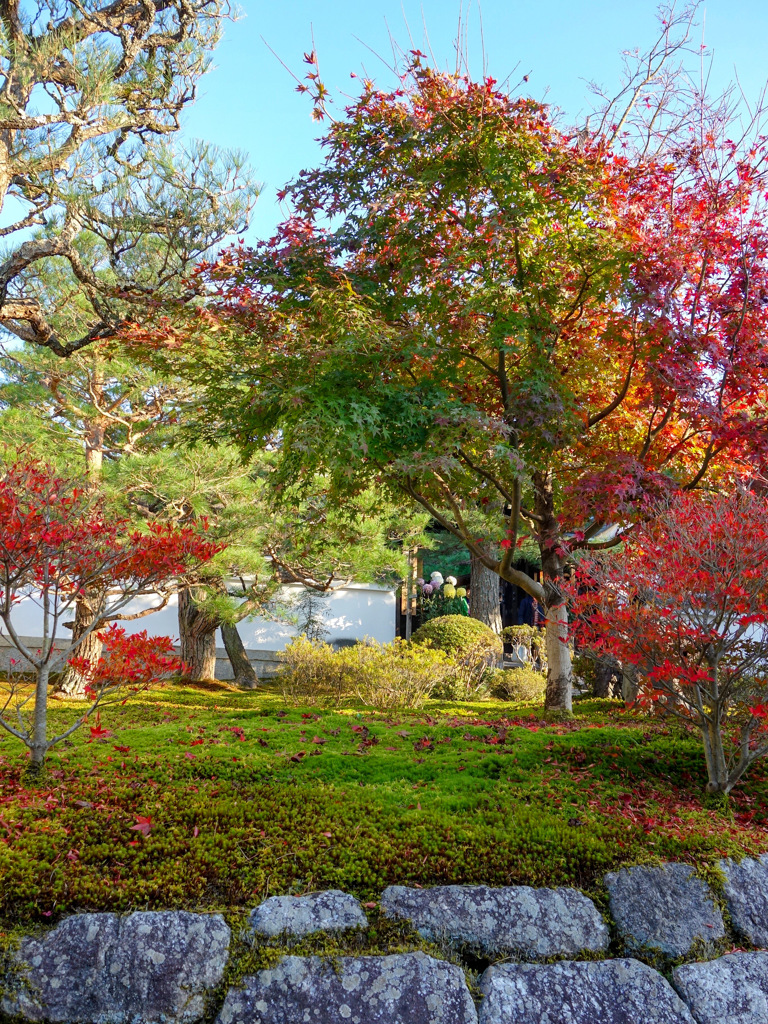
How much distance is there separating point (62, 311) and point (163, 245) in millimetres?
2320

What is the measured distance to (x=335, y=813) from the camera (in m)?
3.92

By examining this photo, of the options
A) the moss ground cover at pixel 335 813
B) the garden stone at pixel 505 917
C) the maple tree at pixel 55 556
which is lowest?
the garden stone at pixel 505 917

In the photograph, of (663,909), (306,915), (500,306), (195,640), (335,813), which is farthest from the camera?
(195,640)

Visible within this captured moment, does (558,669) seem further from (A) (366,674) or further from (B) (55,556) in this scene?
(B) (55,556)

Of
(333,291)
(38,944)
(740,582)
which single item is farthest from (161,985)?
(333,291)

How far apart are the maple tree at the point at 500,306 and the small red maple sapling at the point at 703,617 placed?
1.20 metres

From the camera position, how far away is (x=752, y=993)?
10.4ft

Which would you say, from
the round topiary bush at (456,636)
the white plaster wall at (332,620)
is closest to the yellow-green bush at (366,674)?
the round topiary bush at (456,636)

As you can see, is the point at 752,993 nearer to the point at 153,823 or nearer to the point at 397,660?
the point at 153,823

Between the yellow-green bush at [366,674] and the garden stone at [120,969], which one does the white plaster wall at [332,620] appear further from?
the garden stone at [120,969]

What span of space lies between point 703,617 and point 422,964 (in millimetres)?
2438

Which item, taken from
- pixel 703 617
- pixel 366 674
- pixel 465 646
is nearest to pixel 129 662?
pixel 703 617

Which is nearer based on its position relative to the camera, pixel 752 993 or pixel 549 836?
pixel 752 993

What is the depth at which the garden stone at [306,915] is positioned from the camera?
3170mm
